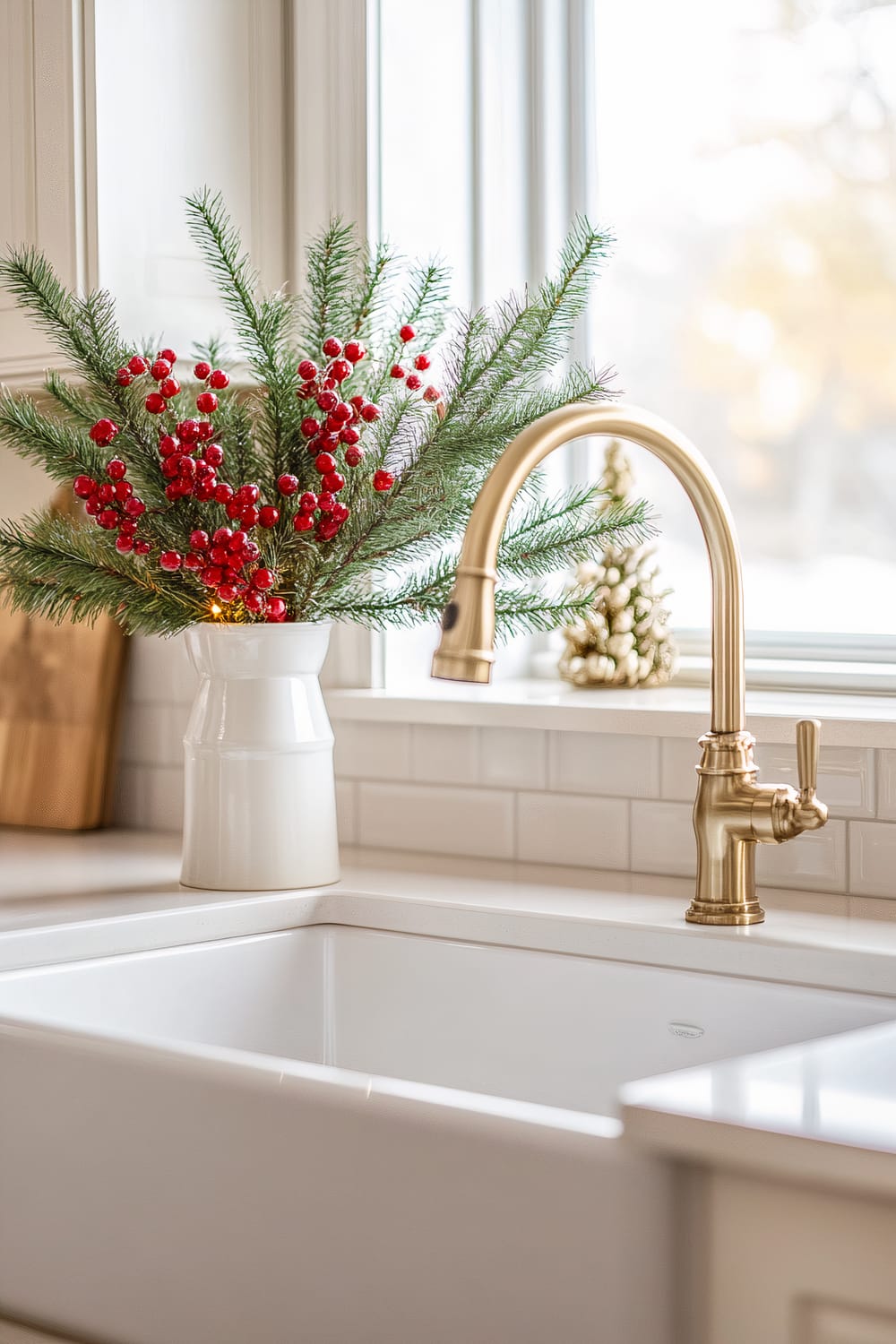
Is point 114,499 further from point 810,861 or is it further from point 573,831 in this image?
point 810,861

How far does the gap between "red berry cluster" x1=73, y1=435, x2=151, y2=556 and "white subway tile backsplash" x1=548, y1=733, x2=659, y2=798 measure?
1.48ft

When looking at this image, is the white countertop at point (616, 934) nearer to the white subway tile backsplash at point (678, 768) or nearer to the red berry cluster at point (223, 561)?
the white subway tile backsplash at point (678, 768)

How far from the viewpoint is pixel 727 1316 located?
2.38 ft

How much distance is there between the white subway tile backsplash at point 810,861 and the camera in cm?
134

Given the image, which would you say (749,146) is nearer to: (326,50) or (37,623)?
(326,50)

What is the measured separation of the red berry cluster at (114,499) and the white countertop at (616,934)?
0.30 meters

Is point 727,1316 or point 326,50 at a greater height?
point 326,50

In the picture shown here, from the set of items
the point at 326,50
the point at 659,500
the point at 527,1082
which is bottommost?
the point at 527,1082

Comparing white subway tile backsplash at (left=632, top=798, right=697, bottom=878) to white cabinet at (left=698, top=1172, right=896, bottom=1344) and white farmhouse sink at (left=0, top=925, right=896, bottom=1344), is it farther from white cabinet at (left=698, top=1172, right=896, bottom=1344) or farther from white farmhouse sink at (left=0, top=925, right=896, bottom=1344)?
white cabinet at (left=698, top=1172, right=896, bottom=1344)

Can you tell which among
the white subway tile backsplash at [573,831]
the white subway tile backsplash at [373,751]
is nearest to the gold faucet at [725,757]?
the white subway tile backsplash at [573,831]

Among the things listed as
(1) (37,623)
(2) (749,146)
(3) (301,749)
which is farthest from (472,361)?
(1) (37,623)

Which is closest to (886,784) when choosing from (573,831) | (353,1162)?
(573,831)

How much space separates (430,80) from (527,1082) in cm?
104

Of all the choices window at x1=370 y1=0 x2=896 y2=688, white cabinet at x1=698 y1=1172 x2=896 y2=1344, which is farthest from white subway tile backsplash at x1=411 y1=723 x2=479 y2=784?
white cabinet at x1=698 y1=1172 x2=896 y2=1344
